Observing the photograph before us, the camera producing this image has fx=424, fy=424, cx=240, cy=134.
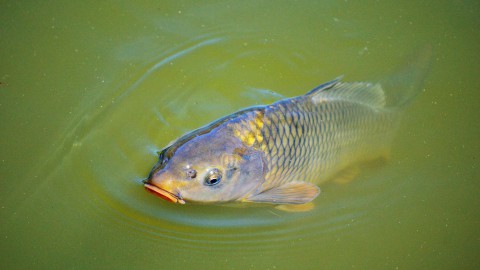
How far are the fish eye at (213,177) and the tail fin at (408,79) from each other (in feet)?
4.90

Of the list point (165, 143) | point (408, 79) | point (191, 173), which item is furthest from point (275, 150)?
point (408, 79)

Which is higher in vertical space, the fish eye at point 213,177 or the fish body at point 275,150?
the fish body at point 275,150

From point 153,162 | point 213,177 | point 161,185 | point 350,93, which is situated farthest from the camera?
point 350,93

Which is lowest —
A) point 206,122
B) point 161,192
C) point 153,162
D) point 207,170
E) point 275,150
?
point 161,192

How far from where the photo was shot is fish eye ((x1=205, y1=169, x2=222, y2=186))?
7.63ft

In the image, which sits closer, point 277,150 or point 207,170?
point 207,170

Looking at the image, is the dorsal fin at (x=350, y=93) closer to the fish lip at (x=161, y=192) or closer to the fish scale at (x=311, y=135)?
the fish scale at (x=311, y=135)

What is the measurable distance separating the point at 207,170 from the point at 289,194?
0.58 m

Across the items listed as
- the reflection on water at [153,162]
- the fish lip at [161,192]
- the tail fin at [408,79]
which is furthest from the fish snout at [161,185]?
the tail fin at [408,79]

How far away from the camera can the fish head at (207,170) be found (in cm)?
225

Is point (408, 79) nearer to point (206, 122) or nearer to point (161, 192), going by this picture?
point (206, 122)

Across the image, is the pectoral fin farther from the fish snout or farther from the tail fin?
the tail fin

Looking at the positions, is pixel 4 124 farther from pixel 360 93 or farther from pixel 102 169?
pixel 360 93

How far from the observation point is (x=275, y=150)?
249 centimetres
